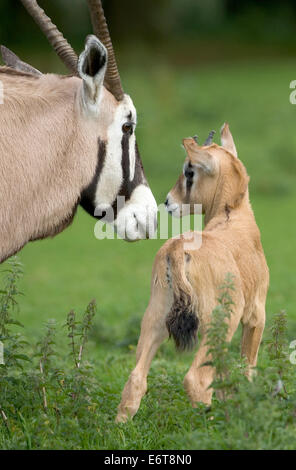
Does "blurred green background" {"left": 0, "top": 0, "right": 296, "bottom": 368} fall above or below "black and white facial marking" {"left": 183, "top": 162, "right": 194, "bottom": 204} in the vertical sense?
above

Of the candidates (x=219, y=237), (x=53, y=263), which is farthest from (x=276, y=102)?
(x=219, y=237)

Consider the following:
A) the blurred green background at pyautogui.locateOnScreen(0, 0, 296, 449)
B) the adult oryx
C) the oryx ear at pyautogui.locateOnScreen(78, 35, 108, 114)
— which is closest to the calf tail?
the blurred green background at pyautogui.locateOnScreen(0, 0, 296, 449)

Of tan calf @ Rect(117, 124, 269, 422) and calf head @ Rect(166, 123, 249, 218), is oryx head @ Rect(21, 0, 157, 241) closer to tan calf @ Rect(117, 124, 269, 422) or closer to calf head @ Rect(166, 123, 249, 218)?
tan calf @ Rect(117, 124, 269, 422)

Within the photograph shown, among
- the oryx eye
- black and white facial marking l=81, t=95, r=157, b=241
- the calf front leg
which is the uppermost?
the oryx eye

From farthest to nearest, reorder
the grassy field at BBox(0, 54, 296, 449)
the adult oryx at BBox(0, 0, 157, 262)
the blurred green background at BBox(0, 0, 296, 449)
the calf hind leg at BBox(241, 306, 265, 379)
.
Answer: the blurred green background at BBox(0, 0, 296, 449), the calf hind leg at BBox(241, 306, 265, 379), the grassy field at BBox(0, 54, 296, 449), the adult oryx at BBox(0, 0, 157, 262)

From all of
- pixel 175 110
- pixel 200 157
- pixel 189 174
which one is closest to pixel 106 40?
pixel 200 157

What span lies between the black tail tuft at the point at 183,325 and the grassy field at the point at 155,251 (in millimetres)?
315

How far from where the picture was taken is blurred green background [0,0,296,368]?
12391 millimetres

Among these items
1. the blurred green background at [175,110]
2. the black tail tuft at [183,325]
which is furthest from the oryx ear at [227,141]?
the black tail tuft at [183,325]

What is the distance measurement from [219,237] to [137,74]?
69.0 ft

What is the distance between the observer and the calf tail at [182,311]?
16.4ft

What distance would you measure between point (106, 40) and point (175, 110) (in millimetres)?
18104

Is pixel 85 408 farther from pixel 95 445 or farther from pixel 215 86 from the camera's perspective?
pixel 215 86

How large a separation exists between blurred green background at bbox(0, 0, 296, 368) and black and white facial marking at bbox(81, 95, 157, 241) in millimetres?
425
